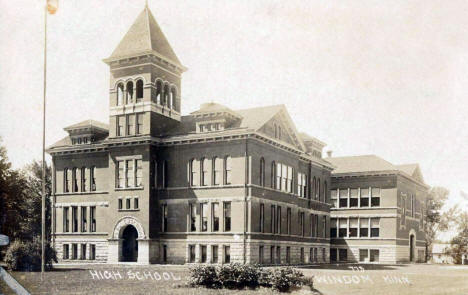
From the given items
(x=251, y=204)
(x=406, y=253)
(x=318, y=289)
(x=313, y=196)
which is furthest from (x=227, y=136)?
(x=406, y=253)

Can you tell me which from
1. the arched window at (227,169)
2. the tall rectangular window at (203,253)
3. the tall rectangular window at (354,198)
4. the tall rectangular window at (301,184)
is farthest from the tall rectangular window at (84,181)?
the tall rectangular window at (354,198)

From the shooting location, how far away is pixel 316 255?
165 feet

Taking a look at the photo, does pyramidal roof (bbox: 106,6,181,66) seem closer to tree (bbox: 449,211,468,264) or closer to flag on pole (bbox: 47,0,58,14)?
flag on pole (bbox: 47,0,58,14)

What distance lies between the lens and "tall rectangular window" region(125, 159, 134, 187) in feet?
136

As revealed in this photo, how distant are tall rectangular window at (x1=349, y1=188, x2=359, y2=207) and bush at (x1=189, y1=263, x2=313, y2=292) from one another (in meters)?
37.0

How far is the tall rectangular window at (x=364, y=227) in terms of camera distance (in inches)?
2206

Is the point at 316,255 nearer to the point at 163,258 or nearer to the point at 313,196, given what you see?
the point at 313,196

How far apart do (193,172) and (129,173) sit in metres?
4.95

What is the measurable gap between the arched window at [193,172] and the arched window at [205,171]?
48cm

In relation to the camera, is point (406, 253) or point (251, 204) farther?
point (406, 253)

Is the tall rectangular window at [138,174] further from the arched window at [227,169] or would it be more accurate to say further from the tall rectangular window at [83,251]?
the tall rectangular window at [83,251]

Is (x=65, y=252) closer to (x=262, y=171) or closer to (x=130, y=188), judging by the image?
(x=130, y=188)

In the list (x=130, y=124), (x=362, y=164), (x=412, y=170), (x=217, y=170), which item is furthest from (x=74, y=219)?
(x=412, y=170)

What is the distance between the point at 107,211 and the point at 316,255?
1906cm
